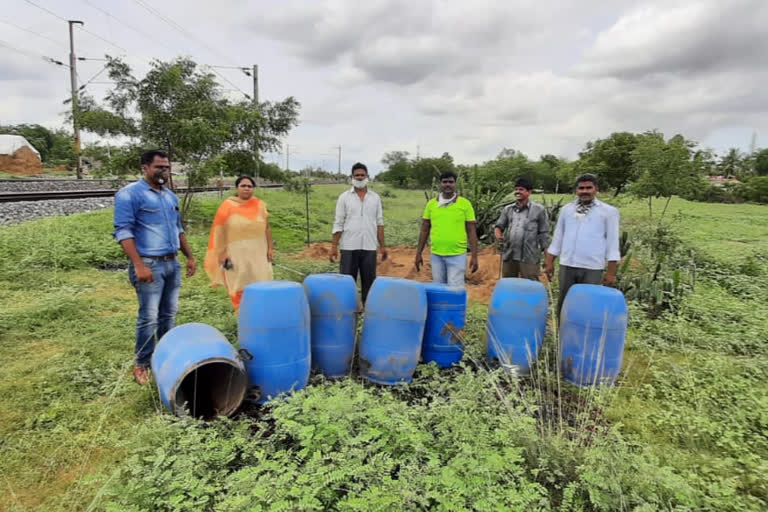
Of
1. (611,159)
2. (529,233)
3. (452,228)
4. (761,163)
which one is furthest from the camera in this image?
(761,163)

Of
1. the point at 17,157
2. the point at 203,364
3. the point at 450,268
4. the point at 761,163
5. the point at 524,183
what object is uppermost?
the point at 761,163

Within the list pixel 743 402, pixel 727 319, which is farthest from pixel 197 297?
→ pixel 727 319

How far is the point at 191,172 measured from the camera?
9.31 m

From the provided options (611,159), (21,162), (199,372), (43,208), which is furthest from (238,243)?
(21,162)

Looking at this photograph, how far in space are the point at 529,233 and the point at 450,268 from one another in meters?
0.93

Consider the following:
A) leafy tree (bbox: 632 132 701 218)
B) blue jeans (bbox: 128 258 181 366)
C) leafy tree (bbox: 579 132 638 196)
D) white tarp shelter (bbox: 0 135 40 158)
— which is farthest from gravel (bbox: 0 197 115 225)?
white tarp shelter (bbox: 0 135 40 158)

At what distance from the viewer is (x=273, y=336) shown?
310cm

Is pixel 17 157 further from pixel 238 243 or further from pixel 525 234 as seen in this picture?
pixel 525 234

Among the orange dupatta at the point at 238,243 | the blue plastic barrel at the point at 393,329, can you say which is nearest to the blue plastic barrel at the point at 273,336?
the blue plastic barrel at the point at 393,329

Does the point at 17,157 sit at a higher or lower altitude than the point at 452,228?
higher

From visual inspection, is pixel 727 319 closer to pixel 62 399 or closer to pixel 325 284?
pixel 325 284

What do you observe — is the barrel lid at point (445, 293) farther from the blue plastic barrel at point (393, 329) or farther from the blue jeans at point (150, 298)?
the blue jeans at point (150, 298)

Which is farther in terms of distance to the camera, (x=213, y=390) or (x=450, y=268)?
(x=450, y=268)

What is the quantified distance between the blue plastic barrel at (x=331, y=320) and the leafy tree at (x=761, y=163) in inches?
1993
